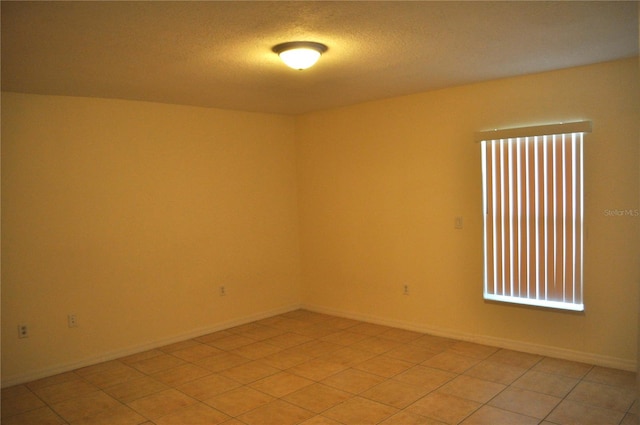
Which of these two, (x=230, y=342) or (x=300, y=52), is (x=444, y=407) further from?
(x=300, y=52)

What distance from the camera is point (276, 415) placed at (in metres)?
3.41

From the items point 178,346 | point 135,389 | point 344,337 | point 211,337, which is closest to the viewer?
point 135,389

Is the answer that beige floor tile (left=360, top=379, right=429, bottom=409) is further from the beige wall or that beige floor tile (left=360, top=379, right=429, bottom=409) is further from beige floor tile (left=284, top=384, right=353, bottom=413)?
the beige wall

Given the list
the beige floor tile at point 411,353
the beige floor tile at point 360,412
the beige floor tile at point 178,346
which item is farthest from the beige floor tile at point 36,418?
the beige floor tile at point 411,353

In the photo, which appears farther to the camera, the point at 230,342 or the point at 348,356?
the point at 230,342

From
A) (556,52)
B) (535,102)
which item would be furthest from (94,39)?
(535,102)

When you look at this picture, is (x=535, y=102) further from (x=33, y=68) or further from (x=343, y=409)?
(x=33, y=68)

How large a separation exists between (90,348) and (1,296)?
903 mm

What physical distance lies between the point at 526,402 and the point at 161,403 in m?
2.63

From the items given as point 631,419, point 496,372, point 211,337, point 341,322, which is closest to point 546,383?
point 496,372

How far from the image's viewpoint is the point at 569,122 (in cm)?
408

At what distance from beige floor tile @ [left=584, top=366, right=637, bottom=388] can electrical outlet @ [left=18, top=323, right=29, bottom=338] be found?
4.57m

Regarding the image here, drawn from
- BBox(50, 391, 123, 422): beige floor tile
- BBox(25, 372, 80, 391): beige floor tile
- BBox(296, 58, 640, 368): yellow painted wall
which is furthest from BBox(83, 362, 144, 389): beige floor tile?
BBox(296, 58, 640, 368): yellow painted wall

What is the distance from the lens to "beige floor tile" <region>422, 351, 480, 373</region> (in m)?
4.17
